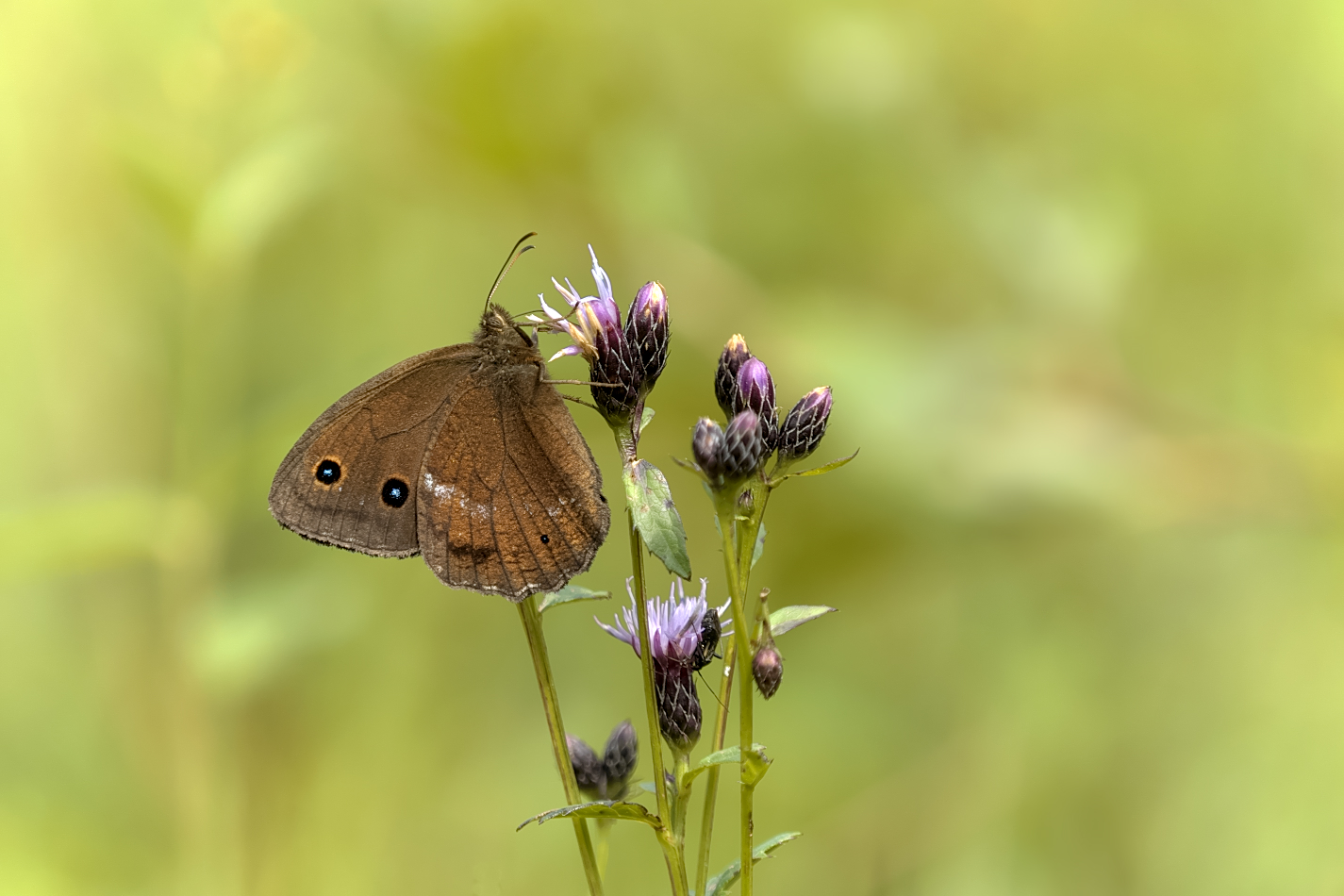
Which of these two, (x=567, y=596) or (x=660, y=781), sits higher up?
(x=567, y=596)

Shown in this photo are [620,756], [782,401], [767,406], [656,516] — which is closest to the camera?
[656,516]

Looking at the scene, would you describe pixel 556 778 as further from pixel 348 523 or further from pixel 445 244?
pixel 445 244

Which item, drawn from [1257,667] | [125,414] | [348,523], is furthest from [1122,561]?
[125,414]

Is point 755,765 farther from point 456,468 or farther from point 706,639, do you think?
point 456,468

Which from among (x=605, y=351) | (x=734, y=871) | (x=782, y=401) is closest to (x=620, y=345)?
(x=605, y=351)

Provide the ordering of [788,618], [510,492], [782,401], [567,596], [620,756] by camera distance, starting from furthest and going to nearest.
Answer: [782,401]
[510,492]
[620,756]
[567,596]
[788,618]

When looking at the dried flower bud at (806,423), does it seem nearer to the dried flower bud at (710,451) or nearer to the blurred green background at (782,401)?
the dried flower bud at (710,451)
